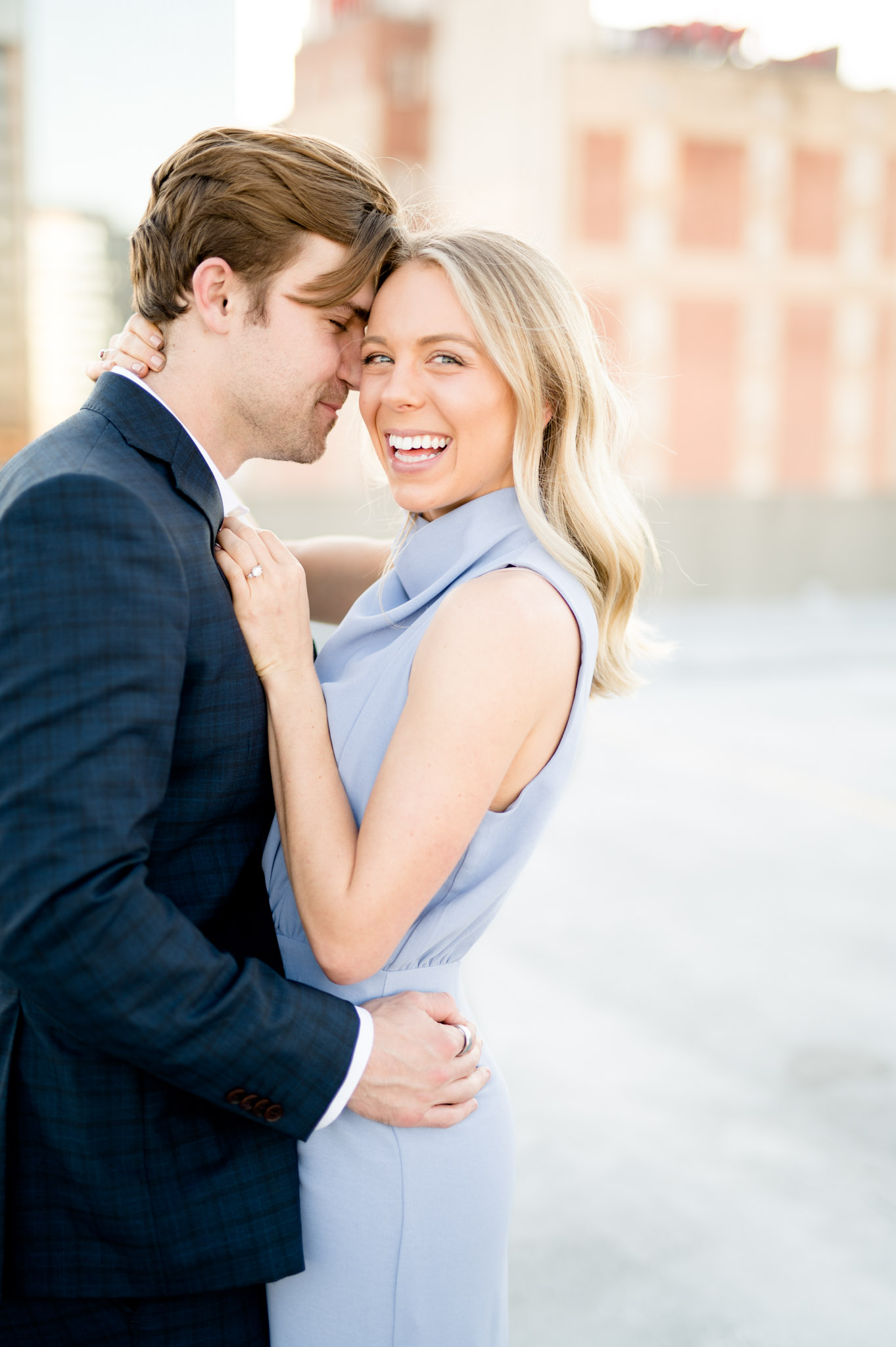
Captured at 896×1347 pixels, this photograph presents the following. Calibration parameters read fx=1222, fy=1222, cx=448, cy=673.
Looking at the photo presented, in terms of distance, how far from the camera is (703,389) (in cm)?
2561

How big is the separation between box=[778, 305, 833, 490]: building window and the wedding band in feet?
87.0

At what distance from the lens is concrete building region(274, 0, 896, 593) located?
24.4m

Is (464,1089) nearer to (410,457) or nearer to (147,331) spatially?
(410,457)

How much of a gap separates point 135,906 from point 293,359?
0.79 m

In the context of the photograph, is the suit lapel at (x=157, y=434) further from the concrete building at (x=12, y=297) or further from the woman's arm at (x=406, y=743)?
the concrete building at (x=12, y=297)

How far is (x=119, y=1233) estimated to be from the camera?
4.56 ft

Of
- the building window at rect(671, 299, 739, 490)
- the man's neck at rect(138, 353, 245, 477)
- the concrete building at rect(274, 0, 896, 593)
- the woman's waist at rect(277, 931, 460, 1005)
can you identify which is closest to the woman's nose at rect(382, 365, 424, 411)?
the man's neck at rect(138, 353, 245, 477)

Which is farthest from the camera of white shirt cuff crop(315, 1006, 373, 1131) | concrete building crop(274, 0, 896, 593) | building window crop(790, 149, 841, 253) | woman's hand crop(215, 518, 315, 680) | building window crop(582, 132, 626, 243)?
building window crop(790, 149, 841, 253)

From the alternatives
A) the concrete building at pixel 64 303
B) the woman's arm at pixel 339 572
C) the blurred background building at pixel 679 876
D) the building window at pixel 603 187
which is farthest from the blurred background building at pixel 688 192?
the woman's arm at pixel 339 572

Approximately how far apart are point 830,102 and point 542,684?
28059mm

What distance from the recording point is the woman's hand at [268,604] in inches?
58.2

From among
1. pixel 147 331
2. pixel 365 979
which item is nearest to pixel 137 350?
pixel 147 331

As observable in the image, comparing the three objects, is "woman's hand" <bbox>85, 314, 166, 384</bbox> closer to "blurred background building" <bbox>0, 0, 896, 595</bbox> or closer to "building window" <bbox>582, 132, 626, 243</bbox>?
"blurred background building" <bbox>0, 0, 896, 595</bbox>

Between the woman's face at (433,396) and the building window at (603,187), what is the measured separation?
24463mm
